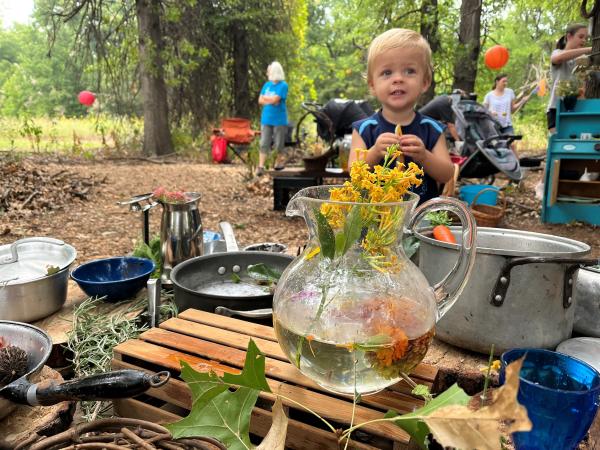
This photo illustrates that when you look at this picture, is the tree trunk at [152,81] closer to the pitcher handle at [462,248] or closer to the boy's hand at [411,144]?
the boy's hand at [411,144]

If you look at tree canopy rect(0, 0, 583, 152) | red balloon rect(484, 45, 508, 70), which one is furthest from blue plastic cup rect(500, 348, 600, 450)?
red balloon rect(484, 45, 508, 70)

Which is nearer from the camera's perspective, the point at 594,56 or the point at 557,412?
the point at 557,412

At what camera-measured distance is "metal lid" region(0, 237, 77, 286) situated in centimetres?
158

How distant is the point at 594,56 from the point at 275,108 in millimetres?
4746

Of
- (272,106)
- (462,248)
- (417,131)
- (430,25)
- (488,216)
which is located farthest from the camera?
(430,25)

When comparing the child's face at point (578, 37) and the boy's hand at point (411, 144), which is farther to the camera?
the child's face at point (578, 37)

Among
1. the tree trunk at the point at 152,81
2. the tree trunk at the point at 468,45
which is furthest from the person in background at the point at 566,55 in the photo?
the tree trunk at the point at 152,81

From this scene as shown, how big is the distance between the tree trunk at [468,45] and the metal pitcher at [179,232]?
25.2ft

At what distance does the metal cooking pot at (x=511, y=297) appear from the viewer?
1.00 metres

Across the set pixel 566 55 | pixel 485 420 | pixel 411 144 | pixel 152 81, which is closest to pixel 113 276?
pixel 411 144

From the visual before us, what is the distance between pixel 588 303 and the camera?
123 centimetres

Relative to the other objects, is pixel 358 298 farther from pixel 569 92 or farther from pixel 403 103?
pixel 569 92

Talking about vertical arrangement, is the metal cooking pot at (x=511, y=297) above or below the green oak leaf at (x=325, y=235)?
below

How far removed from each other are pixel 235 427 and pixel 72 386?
33 centimetres
